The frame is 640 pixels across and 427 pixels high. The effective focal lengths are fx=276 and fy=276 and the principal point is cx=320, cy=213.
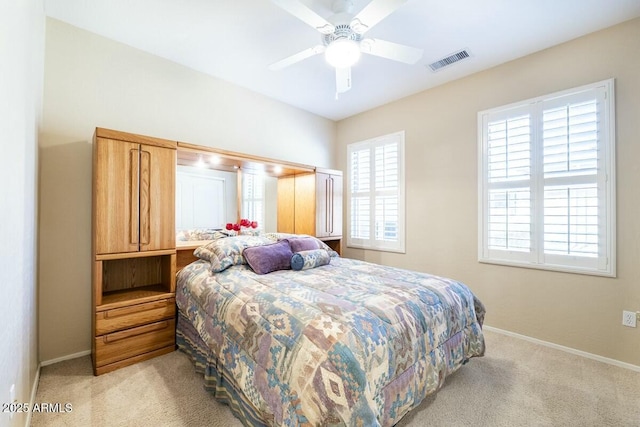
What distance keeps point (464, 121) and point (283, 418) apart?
3.49 metres

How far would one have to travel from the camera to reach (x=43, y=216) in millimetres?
2289

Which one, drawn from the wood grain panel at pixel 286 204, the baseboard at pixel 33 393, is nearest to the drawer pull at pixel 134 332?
the baseboard at pixel 33 393

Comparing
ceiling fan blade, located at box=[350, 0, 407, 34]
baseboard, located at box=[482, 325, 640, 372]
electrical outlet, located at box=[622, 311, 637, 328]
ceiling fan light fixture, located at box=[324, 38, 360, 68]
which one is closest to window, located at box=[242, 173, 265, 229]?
ceiling fan light fixture, located at box=[324, 38, 360, 68]

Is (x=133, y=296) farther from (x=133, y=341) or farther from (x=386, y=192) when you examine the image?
(x=386, y=192)

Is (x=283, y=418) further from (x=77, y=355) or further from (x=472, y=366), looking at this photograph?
(x=77, y=355)

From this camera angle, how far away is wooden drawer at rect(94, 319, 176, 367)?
2.19 m

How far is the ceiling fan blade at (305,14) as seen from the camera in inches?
67.4

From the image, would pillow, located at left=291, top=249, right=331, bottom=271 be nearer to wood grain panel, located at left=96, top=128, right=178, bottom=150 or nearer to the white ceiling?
wood grain panel, located at left=96, top=128, right=178, bottom=150

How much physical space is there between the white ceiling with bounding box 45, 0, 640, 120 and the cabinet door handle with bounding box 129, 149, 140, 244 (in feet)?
3.83

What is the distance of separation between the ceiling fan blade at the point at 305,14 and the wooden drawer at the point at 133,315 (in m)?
2.53

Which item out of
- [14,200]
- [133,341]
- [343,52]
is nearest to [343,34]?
[343,52]

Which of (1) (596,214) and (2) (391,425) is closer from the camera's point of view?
(2) (391,425)

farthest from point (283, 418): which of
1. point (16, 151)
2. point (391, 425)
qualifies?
point (16, 151)

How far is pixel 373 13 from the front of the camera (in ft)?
5.94
